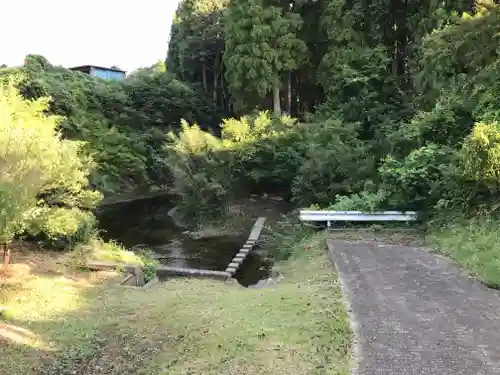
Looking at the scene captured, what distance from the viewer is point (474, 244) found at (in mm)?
7176

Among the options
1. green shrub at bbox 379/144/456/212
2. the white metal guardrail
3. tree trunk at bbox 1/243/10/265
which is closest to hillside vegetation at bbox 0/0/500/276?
green shrub at bbox 379/144/456/212

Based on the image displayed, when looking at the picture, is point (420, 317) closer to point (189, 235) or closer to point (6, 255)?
point (6, 255)

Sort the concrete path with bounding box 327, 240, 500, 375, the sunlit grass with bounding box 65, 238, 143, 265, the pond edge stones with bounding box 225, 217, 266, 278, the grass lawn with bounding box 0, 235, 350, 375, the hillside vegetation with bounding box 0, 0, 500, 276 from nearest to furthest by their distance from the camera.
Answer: the concrete path with bounding box 327, 240, 500, 375, the grass lawn with bounding box 0, 235, 350, 375, the sunlit grass with bounding box 65, 238, 143, 265, the hillside vegetation with bounding box 0, 0, 500, 276, the pond edge stones with bounding box 225, 217, 266, 278

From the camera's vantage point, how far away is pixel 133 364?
193 inches

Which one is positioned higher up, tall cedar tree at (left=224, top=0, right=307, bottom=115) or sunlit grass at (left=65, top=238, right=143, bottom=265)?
tall cedar tree at (left=224, top=0, right=307, bottom=115)

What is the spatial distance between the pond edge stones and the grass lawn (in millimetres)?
2653

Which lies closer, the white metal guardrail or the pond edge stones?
the white metal guardrail

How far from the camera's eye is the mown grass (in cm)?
620

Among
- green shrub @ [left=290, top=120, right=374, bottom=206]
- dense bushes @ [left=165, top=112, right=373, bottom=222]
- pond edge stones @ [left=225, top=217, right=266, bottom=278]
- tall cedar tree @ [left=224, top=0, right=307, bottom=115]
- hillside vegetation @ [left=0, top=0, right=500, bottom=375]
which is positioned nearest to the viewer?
hillside vegetation @ [left=0, top=0, right=500, bottom=375]

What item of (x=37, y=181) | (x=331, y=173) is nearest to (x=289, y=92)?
(x=331, y=173)

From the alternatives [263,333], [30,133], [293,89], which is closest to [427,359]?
[263,333]

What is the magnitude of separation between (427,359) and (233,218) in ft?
42.8

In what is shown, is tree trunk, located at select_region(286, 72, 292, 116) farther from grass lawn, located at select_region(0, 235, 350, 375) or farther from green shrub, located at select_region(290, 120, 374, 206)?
grass lawn, located at select_region(0, 235, 350, 375)

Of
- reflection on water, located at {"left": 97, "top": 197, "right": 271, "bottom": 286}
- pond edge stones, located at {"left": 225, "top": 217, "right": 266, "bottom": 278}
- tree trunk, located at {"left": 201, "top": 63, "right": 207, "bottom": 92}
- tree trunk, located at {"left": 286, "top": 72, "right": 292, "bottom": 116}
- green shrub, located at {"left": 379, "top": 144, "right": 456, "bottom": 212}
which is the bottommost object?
reflection on water, located at {"left": 97, "top": 197, "right": 271, "bottom": 286}
